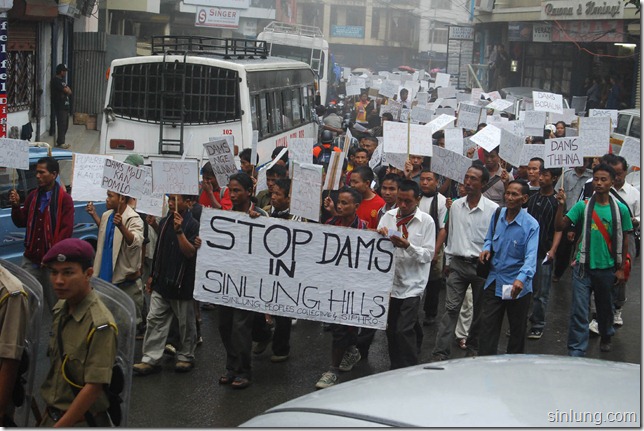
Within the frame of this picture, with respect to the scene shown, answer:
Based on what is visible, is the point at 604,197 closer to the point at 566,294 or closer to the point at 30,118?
the point at 566,294

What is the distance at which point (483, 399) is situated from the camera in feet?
9.34

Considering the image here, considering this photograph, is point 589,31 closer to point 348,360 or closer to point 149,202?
point 348,360

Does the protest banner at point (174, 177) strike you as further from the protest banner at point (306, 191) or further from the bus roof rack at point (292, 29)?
the bus roof rack at point (292, 29)

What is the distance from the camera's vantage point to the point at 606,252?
305 inches

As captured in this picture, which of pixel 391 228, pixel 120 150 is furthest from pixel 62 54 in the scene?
pixel 391 228

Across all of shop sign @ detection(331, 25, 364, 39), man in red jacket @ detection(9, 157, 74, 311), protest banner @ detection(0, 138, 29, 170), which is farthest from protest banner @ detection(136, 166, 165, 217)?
shop sign @ detection(331, 25, 364, 39)

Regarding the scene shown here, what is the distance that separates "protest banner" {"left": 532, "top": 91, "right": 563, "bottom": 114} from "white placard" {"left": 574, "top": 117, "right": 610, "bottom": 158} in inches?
228

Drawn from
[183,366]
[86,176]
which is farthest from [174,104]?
[183,366]

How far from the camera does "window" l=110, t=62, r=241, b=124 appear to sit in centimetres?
1339

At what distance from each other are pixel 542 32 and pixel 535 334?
30132mm

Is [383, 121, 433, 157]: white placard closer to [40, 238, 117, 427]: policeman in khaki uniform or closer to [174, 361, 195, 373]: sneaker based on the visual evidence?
[174, 361, 195, 373]: sneaker

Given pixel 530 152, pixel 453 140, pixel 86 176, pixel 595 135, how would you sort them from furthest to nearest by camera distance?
1. pixel 453 140
2. pixel 530 152
3. pixel 595 135
4. pixel 86 176

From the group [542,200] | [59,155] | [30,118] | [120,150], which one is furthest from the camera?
[30,118]

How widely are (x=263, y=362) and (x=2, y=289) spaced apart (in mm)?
3826
